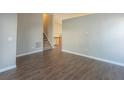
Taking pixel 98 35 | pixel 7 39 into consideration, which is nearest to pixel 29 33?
pixel 7 39

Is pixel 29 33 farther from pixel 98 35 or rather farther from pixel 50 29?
pixel 98 35

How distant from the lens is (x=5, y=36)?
11.9 feet

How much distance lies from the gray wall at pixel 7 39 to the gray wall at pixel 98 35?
3.61 m

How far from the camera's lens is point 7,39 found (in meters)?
3.69

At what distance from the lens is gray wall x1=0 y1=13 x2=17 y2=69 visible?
3.52 m

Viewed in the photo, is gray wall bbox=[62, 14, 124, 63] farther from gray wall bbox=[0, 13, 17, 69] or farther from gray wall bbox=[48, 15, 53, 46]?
gray wall bbox=[0, 13, 17, 69]

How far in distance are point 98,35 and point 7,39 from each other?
3.85 m

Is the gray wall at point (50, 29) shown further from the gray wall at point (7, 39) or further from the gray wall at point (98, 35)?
the gray wall at point (7, 39)
